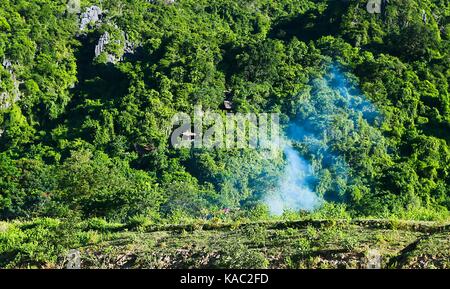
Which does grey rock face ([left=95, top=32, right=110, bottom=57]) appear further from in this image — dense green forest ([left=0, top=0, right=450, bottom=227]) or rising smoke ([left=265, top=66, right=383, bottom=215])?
rising smoke ([left=265, top=66, right=383, bottom=215])

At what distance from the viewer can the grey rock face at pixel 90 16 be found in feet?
215

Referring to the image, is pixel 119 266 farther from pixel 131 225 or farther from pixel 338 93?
pixel 338 93

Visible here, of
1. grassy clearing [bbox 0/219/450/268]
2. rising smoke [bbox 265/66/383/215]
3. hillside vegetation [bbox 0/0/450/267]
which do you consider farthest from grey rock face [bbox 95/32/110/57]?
grassy clearing [bbox 0/219/450/268]

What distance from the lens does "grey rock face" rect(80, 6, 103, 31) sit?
65.6 meters

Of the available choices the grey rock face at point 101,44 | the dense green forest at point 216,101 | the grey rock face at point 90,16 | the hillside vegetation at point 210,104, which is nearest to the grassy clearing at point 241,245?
the hillside vegetation at point 210,104

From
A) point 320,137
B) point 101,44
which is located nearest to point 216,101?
point 320,137

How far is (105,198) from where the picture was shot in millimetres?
22438

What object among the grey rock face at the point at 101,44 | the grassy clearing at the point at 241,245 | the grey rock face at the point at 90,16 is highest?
the grey rock face at the point at 90,16

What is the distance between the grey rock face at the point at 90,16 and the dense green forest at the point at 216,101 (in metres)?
0.19

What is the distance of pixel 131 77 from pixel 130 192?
100 feet

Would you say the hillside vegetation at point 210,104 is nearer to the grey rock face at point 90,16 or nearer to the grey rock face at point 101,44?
the grey rock face at point 101,44

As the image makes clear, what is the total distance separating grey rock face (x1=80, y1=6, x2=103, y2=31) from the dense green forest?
19cm
